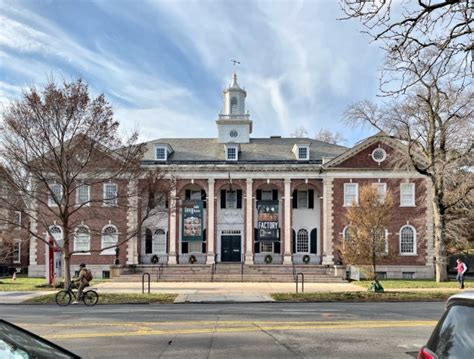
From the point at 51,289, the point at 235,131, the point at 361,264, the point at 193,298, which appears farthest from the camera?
the point at 235,131

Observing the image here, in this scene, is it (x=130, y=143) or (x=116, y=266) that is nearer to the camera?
(x=130, y=143)

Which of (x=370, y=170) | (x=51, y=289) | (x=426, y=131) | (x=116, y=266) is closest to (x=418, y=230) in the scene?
(x=370, y=170)

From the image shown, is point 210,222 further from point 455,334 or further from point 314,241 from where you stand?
point 455,334

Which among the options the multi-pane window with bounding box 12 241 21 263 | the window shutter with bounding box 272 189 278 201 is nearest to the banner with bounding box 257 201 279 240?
the window shutter with bounding box 272 189 278 201

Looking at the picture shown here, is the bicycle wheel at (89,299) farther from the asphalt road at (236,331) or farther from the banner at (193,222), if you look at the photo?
the banner at (193,222)

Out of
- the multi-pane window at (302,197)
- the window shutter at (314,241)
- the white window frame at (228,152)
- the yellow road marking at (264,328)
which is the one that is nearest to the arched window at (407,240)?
the window shutter at (314,241)

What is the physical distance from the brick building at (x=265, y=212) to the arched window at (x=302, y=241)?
8 cm

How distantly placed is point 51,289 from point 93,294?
822cm

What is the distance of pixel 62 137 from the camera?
24.5 m

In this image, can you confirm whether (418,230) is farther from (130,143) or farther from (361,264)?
(130,143)

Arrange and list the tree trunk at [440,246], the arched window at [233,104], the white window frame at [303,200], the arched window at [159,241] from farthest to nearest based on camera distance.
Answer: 1. the arched window at [233,104]
2. the white window frame at [303,200]
3. the arched window at [159,241]
4. the tree trunk at [440,246]

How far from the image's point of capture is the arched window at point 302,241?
144 feet

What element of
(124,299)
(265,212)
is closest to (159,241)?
(265,212)

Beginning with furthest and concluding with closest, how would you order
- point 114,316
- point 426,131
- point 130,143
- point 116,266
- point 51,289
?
point 116,266
point 426,131
point 51,289
point 130,143
point 114,316
